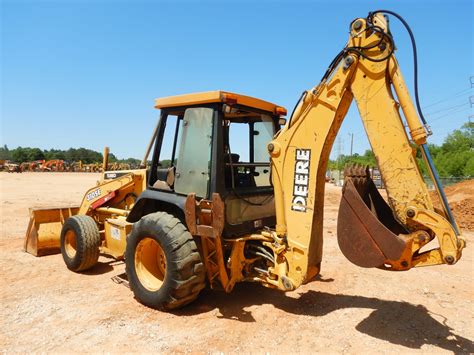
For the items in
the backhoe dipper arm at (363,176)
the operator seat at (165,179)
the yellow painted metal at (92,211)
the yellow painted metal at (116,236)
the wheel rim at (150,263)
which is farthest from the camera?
the yellow painted metal at (92,211)

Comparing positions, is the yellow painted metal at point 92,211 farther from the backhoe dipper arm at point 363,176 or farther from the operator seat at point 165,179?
the backhoe dipper arm at point 363,176

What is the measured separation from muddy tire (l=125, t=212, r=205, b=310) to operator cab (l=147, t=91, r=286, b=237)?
367mm

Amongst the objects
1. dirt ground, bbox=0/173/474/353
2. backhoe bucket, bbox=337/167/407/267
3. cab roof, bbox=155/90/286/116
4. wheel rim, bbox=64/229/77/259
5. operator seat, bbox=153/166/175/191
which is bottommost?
dirt ground, bbox=0/173/474/353

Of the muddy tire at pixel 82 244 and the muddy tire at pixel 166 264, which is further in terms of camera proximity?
the muddy tire at pixel 82 244

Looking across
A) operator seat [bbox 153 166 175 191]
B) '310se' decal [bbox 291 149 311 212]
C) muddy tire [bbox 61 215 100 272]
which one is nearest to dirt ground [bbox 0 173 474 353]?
muddy tire [bbox 61 215 100 272]

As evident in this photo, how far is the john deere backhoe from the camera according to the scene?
3268 mm

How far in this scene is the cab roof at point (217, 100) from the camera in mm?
4093

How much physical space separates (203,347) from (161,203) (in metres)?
1.93

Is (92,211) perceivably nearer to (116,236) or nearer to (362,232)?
(116,236)

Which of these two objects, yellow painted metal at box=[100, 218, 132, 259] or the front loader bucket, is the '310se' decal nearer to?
yellow painted metal at box=[100, 218, 132, 259]

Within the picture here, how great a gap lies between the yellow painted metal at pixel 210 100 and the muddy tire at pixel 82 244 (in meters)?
2.26

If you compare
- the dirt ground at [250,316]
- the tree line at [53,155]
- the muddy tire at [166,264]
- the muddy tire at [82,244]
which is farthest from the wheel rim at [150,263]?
the tree line at [53,155]

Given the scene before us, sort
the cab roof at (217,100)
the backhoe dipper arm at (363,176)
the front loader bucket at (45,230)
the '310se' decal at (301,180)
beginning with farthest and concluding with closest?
the front loader bucket at (45,230)
the cab roof at (217,100)
the '310se' decal at (301,180)
the backhoe dipper arm at (363,176)

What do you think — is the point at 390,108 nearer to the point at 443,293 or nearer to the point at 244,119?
the point at 244,119
